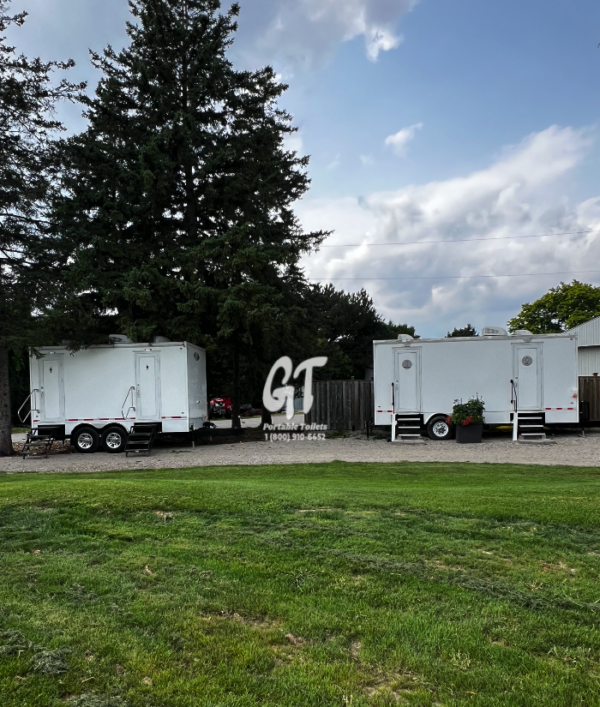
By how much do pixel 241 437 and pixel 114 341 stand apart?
5408 mm

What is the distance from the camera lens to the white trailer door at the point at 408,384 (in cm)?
1544

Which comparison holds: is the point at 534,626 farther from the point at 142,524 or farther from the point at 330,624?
the point at 142,524

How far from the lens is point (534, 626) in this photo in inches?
113

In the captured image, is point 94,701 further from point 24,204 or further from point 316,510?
point 24,204

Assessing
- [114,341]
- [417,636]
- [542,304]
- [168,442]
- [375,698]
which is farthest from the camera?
[542,304]

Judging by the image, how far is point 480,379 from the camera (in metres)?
15.2

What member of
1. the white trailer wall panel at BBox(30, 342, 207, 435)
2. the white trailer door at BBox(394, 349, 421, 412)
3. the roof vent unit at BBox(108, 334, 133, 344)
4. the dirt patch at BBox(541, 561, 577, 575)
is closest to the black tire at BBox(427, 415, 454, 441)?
the white trailer door at BBox(394, 349, 421, 412)

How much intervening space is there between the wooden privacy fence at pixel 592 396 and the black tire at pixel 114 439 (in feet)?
46.5

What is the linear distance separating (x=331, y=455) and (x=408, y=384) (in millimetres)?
4111

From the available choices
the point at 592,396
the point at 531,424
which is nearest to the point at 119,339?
the point at 531,424

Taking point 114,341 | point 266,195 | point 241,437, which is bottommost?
point 241,437

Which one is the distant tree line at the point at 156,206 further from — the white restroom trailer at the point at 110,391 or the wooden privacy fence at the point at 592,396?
the wooden privacy fence at the point at 592,396

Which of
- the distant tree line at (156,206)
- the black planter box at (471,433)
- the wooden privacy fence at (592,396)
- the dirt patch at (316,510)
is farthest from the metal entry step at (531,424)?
the dirt patch at (316,510)

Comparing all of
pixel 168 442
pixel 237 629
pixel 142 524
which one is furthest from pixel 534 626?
pixel 168 442
